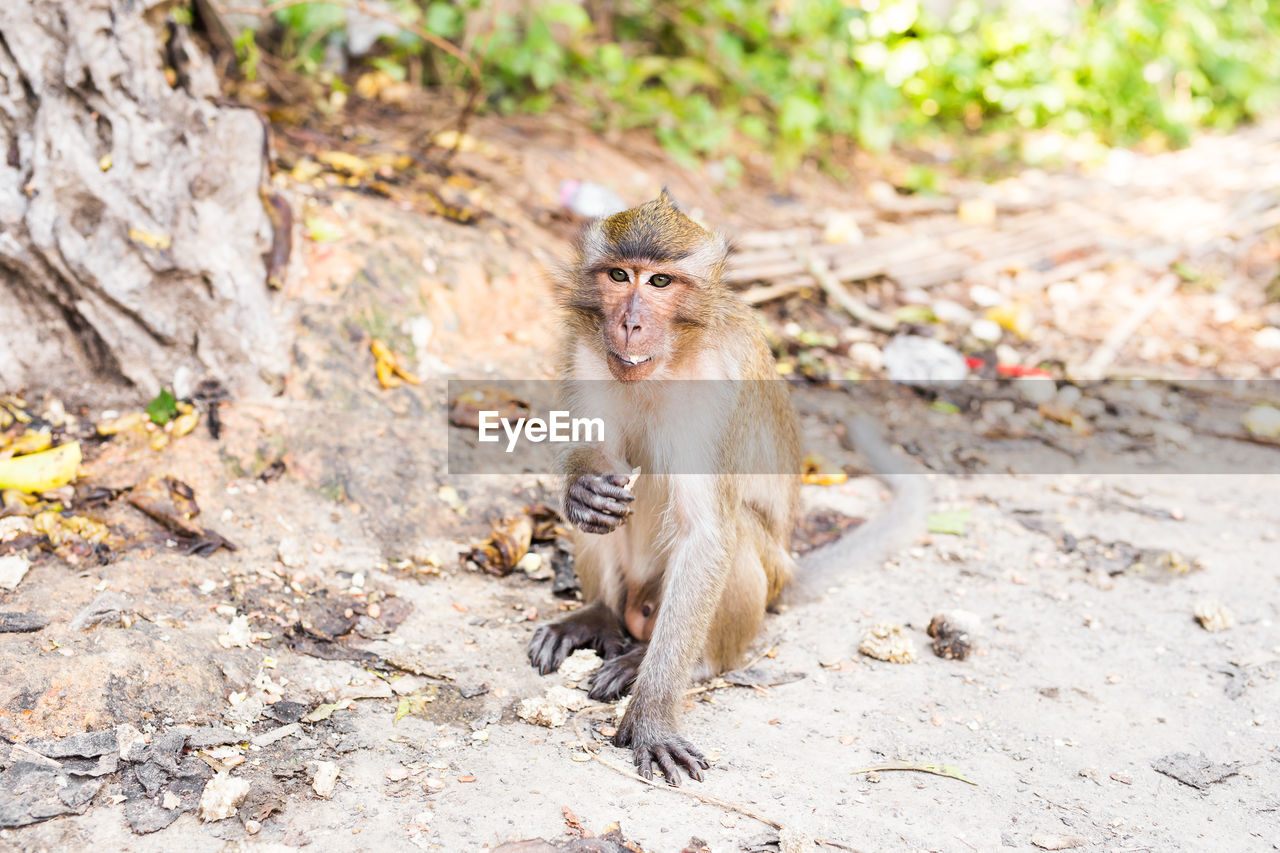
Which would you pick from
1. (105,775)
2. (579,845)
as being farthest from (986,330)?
(105,775)

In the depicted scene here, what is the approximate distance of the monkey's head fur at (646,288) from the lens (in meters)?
2.91

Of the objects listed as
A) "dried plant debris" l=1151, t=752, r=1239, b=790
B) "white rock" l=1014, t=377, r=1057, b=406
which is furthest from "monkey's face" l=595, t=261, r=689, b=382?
"white rock" l=1014, t=377, r=1057, b=406


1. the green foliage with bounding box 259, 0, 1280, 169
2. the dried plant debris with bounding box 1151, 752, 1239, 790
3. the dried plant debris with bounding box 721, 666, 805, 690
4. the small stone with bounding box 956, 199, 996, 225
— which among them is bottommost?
the dried plant debris with bounding box 721, 666, 805, 690

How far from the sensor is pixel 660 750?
2.82 metres

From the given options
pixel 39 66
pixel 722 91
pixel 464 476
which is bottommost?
pixel 464 476

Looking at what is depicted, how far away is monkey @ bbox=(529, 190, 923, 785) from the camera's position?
2.95m

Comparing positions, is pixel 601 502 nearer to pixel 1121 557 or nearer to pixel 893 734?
pixel 893 734

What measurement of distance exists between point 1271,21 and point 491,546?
41.1ft

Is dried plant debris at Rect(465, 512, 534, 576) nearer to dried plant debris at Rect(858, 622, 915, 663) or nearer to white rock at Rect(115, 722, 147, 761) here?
dried plant debris at Rect(858, 622, 915, 663)

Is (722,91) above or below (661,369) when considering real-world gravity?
above

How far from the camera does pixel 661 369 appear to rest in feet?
10.1

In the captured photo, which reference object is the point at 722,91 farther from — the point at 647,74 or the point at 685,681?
the point at 685,681

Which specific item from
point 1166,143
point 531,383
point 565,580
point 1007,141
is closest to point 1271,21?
point 1166,143

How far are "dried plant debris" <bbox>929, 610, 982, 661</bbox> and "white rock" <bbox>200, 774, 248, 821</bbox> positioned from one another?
2.30 m
